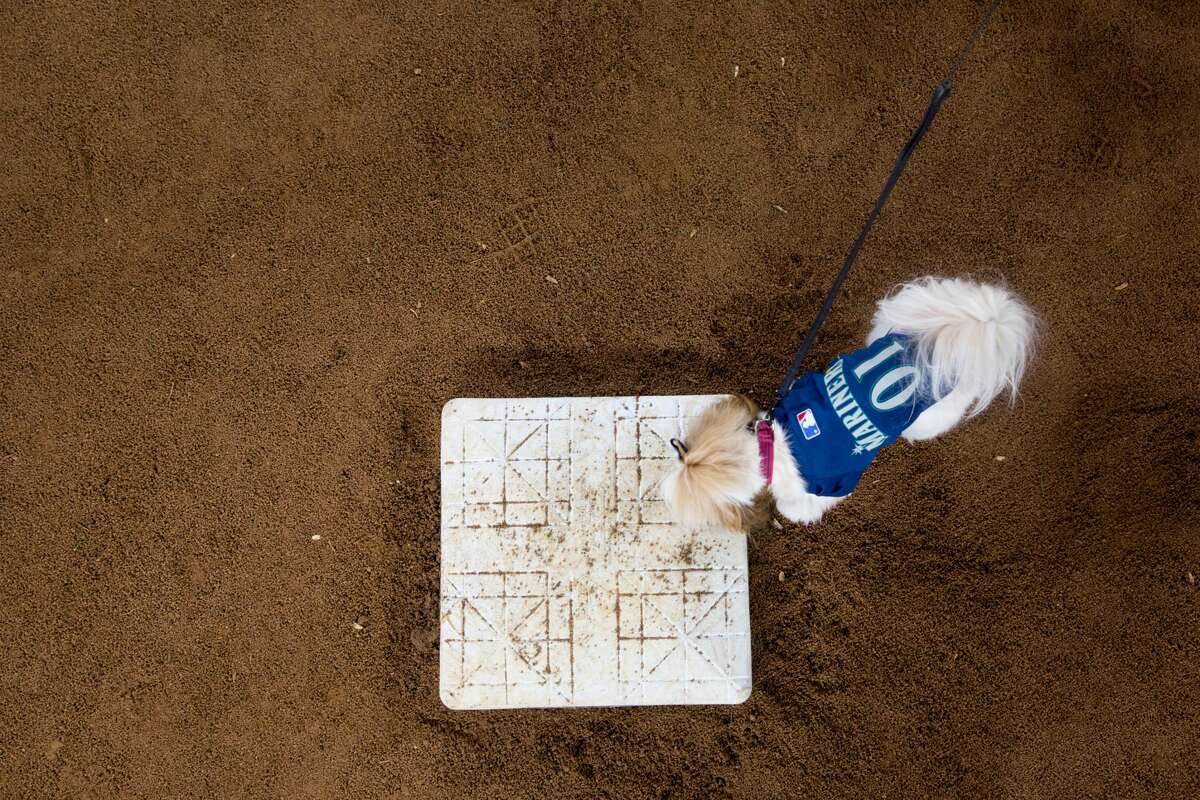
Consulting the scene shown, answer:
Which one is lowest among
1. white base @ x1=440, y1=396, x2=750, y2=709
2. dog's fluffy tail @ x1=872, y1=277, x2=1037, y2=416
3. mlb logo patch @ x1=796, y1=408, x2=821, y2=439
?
white base @ x1=440, y1=396, x2=750, y2=709

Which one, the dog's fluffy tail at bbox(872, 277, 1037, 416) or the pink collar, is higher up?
the dog's fluffy tail at bbox(872, 277, 1037, 416)

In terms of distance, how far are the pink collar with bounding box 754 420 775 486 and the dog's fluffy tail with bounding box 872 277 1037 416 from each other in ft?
1.89

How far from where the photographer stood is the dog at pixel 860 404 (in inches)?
96.3

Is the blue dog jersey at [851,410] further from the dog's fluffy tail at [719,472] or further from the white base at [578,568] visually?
the white base at [578,568]

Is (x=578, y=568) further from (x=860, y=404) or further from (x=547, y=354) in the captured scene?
(x=860, y=404)

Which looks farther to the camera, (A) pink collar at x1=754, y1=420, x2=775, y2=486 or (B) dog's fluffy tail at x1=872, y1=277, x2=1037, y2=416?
(A) pink collar at x1=754, y1=420, x2=775, y2=486

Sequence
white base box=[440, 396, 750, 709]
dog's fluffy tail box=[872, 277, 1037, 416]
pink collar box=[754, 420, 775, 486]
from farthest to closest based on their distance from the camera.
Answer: white base box=[440, 396, 750, 709] < pink collar box=[754, 420, 775, 486] < dog's fluffy tail box=[872, 277, 1037, 416]

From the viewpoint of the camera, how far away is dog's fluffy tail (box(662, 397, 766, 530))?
2.46 m

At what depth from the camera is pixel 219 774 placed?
10.7ft

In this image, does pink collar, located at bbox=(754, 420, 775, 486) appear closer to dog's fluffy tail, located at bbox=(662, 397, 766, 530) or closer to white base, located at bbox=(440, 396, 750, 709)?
dog's fluffy tail, located at bbox=(662, 397, 766, 530)

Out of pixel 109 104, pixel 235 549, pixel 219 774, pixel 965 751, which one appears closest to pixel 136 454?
pixel 235 549

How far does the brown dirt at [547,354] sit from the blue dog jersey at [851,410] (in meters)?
0.78

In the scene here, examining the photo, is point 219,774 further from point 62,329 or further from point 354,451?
point 62,329

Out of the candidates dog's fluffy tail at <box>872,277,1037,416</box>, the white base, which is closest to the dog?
dog's fluffy tail at <box>872,277,1037,416</box>
